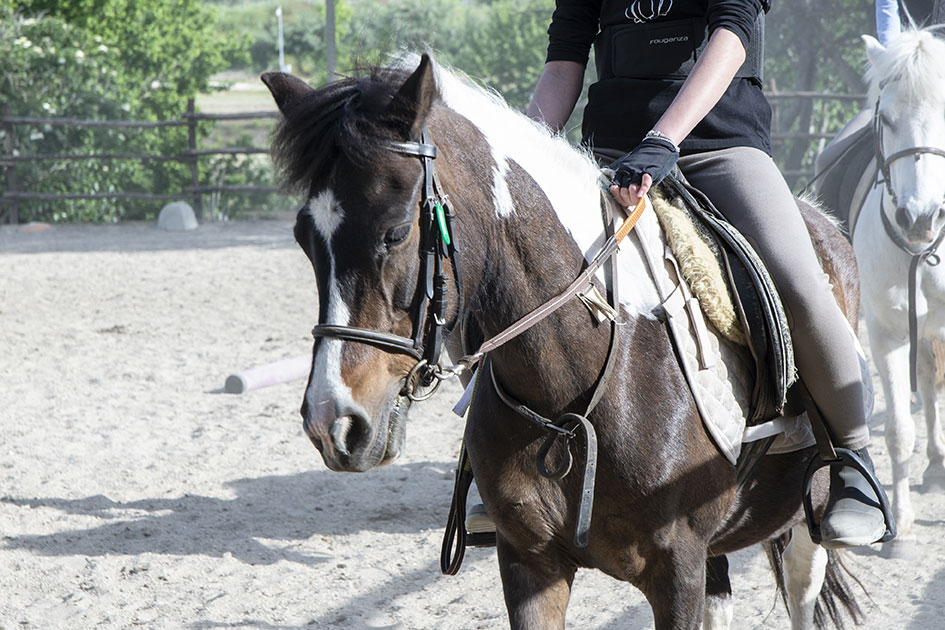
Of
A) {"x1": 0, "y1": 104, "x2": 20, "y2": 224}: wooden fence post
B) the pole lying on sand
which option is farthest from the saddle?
{"x1": 0, "y1": 104, "x2": 20, "y2": 224}: wooden fence post

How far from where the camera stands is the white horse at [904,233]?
3814 mm

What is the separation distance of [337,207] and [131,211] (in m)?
15.7

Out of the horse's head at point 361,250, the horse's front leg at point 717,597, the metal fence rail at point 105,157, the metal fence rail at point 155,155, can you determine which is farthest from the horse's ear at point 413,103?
the metal fence rail at point 105,157

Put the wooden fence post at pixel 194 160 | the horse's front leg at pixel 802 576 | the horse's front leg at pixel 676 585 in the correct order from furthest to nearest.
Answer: the wooden fence post at pixel 194 160, the horse's front leg at pixel 802 576, the horse's front leg at pixel 676 585

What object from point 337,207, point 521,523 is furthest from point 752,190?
point 337,207

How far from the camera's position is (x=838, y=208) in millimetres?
5086

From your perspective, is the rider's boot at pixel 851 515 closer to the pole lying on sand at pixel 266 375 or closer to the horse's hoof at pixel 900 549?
the horse's hoof at pixel 900 549

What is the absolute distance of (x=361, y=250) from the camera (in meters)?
1.56

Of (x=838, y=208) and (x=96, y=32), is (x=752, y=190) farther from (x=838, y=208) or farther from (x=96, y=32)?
(x=96, y=32)

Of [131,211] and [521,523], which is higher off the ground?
[521,523]

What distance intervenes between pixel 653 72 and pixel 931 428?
10.7ft

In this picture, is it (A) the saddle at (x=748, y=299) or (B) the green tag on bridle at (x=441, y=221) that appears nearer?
(B) the green tag on bridle at (x=441, y=221)

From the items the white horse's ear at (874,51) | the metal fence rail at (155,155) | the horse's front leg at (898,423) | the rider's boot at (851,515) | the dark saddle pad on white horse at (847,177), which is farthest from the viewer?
the metal fence rail at (155,155)

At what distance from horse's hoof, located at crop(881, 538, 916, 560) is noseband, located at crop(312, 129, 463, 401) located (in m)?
2.93
